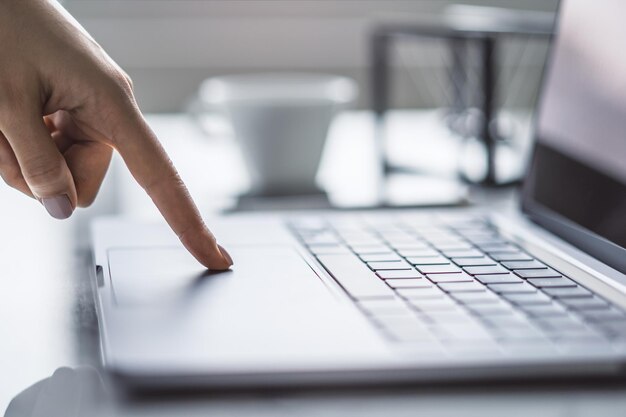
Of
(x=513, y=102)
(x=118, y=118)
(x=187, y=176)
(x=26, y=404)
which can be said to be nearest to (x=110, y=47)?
(x=513, y=102)

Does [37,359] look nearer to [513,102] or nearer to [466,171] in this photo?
[466,171]

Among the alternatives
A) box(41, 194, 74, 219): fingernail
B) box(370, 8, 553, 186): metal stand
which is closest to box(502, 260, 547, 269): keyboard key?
box(41, 194, 74, 219): fingernail

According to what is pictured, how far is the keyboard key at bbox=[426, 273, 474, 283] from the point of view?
410 mm

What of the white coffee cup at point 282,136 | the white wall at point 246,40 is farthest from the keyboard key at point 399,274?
the white wall at point 246,40

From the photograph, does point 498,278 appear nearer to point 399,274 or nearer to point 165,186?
point 399,274

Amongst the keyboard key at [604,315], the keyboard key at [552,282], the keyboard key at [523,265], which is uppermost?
the keyboard key at [604,315]

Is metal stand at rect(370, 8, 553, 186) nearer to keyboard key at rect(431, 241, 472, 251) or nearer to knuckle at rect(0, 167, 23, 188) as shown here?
keyboard key at rect(431, 241, 472, 251)

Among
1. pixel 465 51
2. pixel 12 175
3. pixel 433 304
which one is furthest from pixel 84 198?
pixel 465 51

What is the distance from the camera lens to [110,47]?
2.46 metres

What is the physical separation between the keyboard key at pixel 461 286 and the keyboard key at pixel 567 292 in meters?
0.03

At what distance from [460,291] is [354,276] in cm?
6

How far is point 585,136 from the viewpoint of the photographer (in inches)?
21.1

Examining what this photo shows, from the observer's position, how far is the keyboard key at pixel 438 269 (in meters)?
0.43

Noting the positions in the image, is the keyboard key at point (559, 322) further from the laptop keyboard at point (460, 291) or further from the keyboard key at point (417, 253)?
the keyboard key at point (417, 253)
